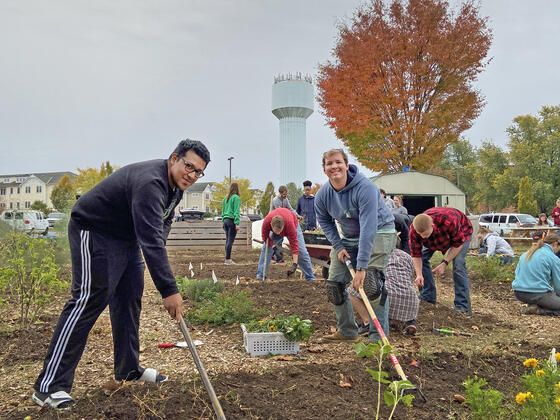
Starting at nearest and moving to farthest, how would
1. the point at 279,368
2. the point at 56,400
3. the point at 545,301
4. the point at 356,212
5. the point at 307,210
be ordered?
the point at 56,400 < the point at 279,368 < the point at 356,212 < the point at 545,301 < the point at 307,210

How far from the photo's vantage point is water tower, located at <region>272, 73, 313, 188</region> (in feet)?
186

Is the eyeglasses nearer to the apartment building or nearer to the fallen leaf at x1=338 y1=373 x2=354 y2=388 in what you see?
the fallen leaf at x1=338 y1=373 x2=354 y2=388

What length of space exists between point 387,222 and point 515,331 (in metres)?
2.29

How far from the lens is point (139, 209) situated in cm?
254

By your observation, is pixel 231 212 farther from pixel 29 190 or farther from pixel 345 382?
pixel 29 190

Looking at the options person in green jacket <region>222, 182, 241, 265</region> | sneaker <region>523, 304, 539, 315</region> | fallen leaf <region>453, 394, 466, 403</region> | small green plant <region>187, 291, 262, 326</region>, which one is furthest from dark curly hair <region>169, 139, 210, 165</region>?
person in green jacket <region>222, 182, 241, 265</region>

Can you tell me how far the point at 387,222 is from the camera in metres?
4.13

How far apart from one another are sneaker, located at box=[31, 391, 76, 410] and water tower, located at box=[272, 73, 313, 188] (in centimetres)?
5498

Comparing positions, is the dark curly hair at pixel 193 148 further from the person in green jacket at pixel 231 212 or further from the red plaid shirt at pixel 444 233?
the person in green jacket at pixel 231 212

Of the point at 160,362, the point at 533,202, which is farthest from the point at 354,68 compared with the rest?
the point at 533,202

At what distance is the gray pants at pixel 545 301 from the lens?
19.3ft

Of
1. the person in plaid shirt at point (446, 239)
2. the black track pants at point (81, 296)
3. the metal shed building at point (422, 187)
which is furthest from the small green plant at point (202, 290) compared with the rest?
the metal shed building at point (422, 187)

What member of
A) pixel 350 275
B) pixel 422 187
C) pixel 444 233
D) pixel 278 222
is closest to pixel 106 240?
pixel 350 275

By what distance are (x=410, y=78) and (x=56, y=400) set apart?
16027mm
